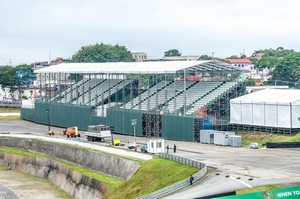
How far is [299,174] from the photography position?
78938mm

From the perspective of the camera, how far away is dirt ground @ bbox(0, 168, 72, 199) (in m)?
108

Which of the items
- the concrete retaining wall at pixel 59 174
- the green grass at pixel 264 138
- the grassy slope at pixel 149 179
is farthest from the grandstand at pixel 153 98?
the grassy slope at pixel 149 179

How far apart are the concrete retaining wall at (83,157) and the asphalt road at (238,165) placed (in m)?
9.54

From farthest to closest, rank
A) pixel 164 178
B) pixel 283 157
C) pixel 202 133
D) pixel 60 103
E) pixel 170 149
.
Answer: pixel 60 103 → pixel 202 133 → pixel 170 149 → pixel 283 157 → pixel 164 178

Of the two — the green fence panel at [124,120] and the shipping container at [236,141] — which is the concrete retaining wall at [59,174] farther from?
the shipping container at [236,141]

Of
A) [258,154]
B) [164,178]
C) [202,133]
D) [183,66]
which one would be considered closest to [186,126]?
[202,133]

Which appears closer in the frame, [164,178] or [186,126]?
[164,178]

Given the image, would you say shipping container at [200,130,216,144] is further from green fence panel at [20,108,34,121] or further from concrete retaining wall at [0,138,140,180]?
green fence panel at [20,108,34,121]

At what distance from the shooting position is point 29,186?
116875 mm

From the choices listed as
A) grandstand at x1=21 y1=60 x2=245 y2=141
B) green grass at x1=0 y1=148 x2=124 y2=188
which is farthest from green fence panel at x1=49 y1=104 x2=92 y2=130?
green grass at x1=0 y1=148 x2=124 y2=188

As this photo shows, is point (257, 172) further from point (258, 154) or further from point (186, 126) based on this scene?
point (186, 126)

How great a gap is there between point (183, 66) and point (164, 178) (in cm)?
4844

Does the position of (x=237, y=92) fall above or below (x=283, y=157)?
above

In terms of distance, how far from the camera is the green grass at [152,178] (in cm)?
8256
